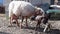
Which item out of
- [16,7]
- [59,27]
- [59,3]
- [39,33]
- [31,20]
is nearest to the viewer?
[39,33]

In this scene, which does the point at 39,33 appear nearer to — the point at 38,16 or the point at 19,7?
the point at 38,16

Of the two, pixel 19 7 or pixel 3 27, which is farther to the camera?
pixel 3 27

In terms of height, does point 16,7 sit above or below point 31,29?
above

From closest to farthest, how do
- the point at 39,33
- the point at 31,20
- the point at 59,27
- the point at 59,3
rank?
the point at 39,33 → the point at 59,27 → the point at 31,20 → the point at 59,3

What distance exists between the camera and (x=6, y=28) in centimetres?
918

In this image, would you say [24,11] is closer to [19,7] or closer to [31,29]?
[19,7]

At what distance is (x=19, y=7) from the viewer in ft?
28.8

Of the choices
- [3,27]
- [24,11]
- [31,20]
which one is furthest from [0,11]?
[24,11]

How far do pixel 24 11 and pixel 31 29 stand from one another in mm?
877

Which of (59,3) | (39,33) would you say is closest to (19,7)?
(39,33)

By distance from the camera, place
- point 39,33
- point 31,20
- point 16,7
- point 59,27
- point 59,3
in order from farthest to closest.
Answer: point 59,3 → point 31,20 → point 59,27 → point 16,7 → point 39,33

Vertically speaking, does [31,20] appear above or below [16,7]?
below

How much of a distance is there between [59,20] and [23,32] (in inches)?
150

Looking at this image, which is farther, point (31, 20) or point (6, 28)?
point (31, 20)
